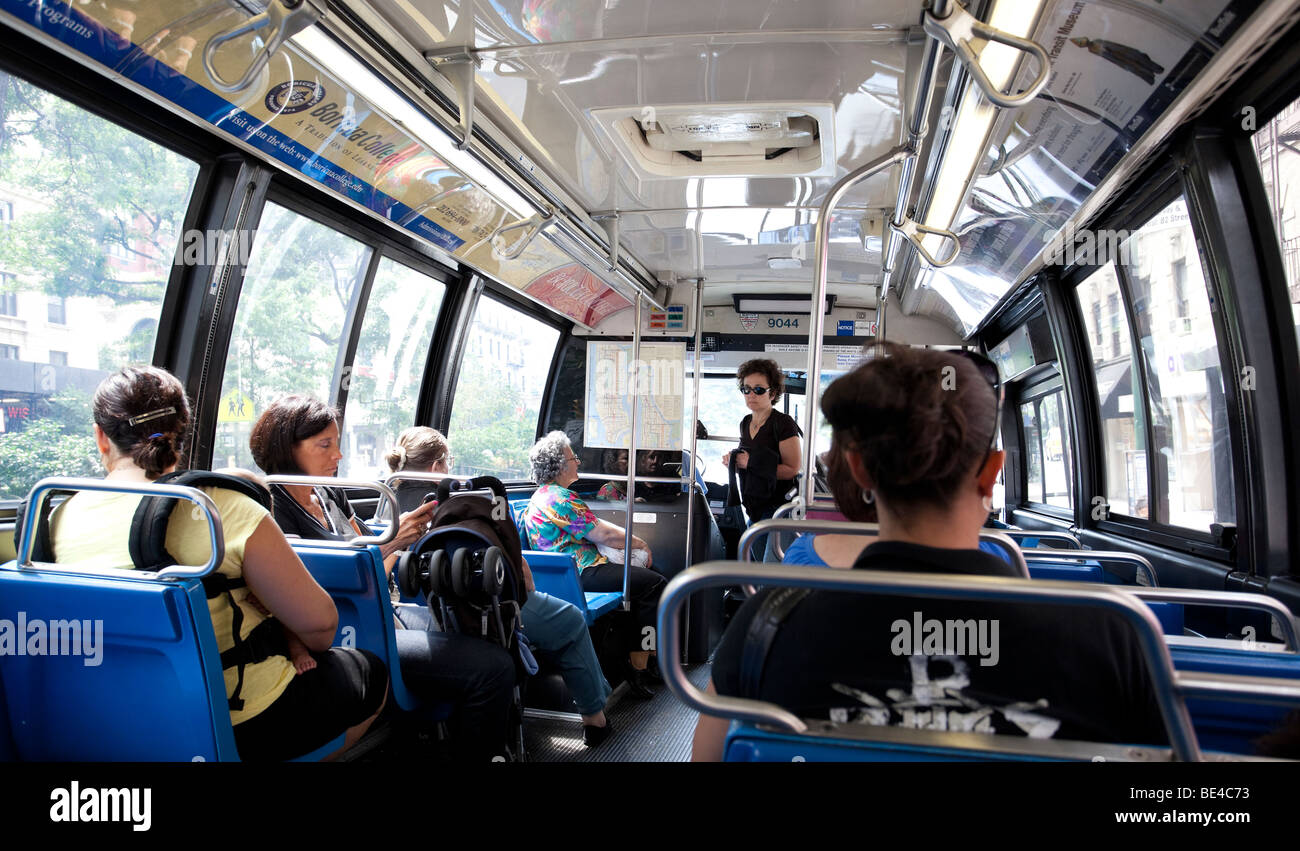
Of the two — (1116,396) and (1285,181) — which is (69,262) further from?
(1116,396)

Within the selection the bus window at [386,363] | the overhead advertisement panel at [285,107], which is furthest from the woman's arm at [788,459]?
the bus window at [386,363]

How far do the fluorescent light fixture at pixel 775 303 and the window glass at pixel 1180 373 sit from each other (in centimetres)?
310

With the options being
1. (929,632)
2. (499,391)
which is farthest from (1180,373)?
(499,391)

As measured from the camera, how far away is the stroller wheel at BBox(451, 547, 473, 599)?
2.59 metres

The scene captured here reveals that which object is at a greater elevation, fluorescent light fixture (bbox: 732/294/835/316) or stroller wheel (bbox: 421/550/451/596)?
fluorescent light fixture (bbox: 732/294/835/316)

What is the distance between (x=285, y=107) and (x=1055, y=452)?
541 centimetres

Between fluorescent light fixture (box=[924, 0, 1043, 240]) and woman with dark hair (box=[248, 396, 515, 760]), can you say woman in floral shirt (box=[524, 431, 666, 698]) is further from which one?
fluorescent light fixture (box=[924, 0, 1043, 240])

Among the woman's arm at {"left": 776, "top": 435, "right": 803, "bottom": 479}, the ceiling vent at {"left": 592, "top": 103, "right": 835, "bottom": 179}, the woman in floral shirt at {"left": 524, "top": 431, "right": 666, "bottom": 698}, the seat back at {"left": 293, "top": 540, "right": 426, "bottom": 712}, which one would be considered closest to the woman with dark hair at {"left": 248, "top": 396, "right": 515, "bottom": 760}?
the seat back at {"left": 293, "top": 540, "right": 426, "bottom": 712}

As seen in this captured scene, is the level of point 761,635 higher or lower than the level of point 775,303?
lower

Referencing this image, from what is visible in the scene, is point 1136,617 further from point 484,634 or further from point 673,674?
point 484,634

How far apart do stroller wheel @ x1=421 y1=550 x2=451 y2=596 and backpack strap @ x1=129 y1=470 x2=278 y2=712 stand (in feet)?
2.04

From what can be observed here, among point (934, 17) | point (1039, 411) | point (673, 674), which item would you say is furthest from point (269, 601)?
point (1039, 411)

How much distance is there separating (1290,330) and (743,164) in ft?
7.51

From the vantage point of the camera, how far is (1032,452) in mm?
6266
